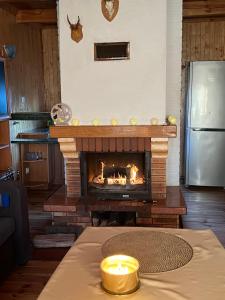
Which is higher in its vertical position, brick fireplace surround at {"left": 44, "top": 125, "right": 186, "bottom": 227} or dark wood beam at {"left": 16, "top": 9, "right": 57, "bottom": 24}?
dark wood beam at {"left": 16, "top": 9, "right": 57, "bottom": 24}

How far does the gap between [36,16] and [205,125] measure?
271 cm

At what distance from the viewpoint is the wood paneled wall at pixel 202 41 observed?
5004 mm

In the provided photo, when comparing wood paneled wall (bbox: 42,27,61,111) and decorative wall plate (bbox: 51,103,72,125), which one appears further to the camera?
wood paneled wall (bbox: 42,27,61,111)

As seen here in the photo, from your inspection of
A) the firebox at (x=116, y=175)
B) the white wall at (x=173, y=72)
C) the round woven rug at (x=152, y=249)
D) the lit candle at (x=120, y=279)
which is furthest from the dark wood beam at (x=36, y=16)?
the lit candle at (x=120, y=279)

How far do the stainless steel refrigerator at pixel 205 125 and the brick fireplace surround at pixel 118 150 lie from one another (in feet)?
4.40

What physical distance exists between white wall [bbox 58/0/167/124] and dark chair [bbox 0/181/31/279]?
1096mm

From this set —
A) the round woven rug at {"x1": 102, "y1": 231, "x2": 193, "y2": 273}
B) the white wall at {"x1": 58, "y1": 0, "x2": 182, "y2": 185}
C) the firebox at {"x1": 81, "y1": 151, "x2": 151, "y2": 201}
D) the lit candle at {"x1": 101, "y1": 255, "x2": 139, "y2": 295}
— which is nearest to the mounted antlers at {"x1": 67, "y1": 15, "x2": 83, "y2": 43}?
the white wall at {"x1": 58, "y1": 0, "x2": 182, "y2": 185}

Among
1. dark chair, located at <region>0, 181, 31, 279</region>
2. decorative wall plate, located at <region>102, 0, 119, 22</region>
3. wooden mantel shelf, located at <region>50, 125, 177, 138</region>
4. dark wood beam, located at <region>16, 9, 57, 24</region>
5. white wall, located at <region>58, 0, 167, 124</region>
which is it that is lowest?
dark chair, located at <region>0, 181, 31, 279</region>

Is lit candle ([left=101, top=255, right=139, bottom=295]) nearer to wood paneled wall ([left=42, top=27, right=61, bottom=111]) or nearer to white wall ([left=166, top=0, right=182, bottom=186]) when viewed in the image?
white wall ([left=166, top=0, right=182, bottom=186])

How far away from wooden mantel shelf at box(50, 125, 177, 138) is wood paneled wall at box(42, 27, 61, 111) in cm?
247

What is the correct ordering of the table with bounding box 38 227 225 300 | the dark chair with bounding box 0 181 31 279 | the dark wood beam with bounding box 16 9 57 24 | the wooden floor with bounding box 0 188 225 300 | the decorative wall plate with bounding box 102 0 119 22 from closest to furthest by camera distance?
the table with bounding box 38 227 225 300 < the wooden floor with bounding box 0 188 225 300 < the dark chair with bounding box 0 181 31 279 < the decorative wall plate with bounding box 102 0 119 22 < the dark wood beam with bounding box 16 9 57 24

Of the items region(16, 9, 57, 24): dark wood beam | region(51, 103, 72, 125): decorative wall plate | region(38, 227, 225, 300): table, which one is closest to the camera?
region(38, 227, 225, 300): table

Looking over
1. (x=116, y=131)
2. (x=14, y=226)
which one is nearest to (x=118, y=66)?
(x=116, y=131)

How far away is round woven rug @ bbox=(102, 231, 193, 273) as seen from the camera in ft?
4.31
